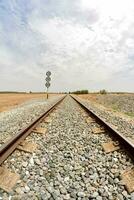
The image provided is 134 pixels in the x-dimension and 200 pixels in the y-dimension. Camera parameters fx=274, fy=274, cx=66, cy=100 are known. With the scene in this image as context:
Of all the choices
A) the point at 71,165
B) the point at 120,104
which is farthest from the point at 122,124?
the point at 120,104

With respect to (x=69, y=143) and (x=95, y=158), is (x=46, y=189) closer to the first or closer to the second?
(x=95, y=158)

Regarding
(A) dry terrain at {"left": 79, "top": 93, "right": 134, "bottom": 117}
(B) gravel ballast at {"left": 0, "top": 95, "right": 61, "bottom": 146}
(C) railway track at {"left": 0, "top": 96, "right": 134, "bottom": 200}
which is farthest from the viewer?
(A) dry terrain at {"left": 79, "top": 93, "right": 134, "bottom": 117}

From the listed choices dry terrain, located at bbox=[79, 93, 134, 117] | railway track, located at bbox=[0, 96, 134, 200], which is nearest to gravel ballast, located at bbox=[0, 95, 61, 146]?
railway track, located at bbox=[0, 96, 134, 200]

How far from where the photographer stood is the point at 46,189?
3742 mm

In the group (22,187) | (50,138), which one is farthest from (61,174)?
(50,138)

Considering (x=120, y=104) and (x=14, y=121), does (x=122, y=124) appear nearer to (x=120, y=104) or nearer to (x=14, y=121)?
(x=14, y=121)

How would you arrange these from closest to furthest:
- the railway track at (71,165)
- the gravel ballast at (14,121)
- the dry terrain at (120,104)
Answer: the railway track at (71,165)
the gravel ballast at (14,121)
the dry terrain at (120,104)

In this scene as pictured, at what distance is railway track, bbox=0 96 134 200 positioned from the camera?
3666 mm

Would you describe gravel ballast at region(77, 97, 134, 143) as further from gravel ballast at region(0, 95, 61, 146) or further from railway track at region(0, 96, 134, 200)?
gravel ballast at region(0, 95, 61, 146)

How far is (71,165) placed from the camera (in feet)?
15.2

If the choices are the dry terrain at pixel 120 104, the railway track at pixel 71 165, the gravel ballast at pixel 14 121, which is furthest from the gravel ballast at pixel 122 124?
the dry terrain at pixel 120 104

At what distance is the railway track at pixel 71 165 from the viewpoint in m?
3.67

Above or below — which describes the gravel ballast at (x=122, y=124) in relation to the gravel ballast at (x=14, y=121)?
above

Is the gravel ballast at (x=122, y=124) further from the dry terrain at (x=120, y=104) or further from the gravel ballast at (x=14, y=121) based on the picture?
the dry terrain at (x=120, y=104)
